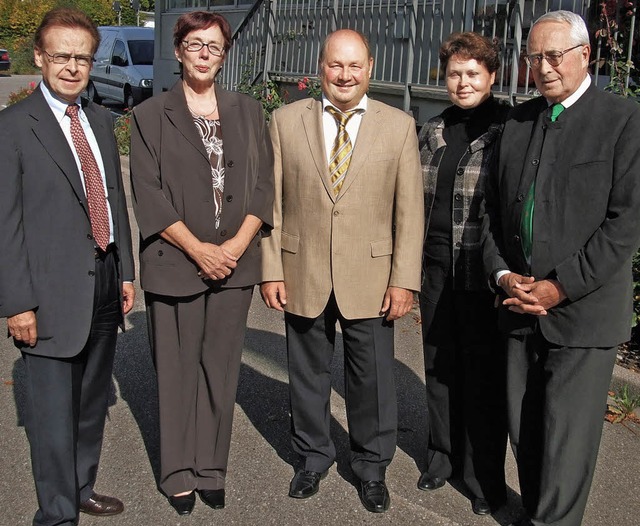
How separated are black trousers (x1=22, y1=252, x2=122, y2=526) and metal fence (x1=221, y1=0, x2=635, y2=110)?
437 cm

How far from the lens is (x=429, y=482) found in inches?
160

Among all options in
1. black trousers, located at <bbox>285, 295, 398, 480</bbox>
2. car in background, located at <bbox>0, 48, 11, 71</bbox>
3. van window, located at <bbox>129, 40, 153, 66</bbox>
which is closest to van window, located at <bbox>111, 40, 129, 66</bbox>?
van window, located at <bbox>129, 40, 153, 66</bbox>

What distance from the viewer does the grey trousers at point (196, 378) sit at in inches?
149

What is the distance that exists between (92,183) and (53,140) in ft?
0.80

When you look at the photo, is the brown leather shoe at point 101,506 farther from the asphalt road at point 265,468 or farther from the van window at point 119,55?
the van window at point 119,55

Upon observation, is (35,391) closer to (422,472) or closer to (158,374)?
(158,374)

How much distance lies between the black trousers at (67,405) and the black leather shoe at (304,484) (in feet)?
3.25

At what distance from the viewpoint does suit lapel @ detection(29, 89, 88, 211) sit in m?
3.25

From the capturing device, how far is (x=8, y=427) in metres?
4.61

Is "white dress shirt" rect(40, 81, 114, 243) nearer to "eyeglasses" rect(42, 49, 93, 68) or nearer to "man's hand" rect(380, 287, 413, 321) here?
"eyeglasses" rect(42, 49, 93, 68)

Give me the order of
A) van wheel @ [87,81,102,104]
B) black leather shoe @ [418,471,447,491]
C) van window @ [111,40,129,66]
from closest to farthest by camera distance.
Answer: black leather shoe @ [418,471,447,491], van wheel @ [87,81,102,104], van window @ [111,40,129,66]

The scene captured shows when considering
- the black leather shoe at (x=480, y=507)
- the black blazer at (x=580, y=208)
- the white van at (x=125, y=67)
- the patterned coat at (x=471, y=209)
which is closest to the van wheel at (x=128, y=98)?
the white van at (x=125, y=67)

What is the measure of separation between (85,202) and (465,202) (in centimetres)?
164

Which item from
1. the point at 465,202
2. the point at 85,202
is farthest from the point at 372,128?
the point at 85,202
